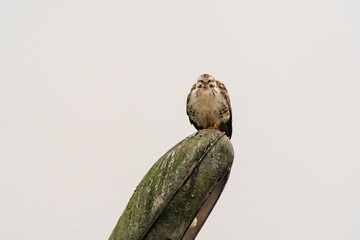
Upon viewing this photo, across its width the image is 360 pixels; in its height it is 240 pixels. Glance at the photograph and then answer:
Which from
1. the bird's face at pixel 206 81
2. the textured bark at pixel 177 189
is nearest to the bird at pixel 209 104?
the bird's face at pixel 206 81

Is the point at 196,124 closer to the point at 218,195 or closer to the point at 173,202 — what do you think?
the point at 218,195

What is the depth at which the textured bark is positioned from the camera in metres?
3.42

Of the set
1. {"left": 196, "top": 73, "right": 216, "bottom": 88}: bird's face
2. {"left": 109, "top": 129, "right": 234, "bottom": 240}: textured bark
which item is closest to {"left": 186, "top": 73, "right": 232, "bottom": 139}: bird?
{"left": 196, "top": 73, "right": 216, "bottom": 88}: bird's face

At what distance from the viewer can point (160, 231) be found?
3.42 meters

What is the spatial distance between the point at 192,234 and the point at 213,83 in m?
3.66

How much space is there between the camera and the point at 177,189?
343 cm

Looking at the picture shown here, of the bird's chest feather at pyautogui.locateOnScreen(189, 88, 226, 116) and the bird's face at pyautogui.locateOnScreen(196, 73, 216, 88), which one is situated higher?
the bird's face at pyautogui.locateOnScreen(196, 73, 216, 88)

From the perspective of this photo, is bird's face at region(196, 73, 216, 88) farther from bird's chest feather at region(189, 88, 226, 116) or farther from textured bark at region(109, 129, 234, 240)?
textured bark at region(109, 129, 234, 240)

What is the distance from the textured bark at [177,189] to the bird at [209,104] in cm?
310

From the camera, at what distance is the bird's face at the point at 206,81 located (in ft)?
23.1

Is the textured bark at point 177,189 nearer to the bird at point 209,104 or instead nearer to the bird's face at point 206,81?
the bird at point 209,104

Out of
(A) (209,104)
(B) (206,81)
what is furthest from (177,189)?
(B) (206,81)

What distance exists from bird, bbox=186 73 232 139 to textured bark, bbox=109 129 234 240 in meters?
3.10

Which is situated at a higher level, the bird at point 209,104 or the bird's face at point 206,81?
the bird's face at point 206,81
